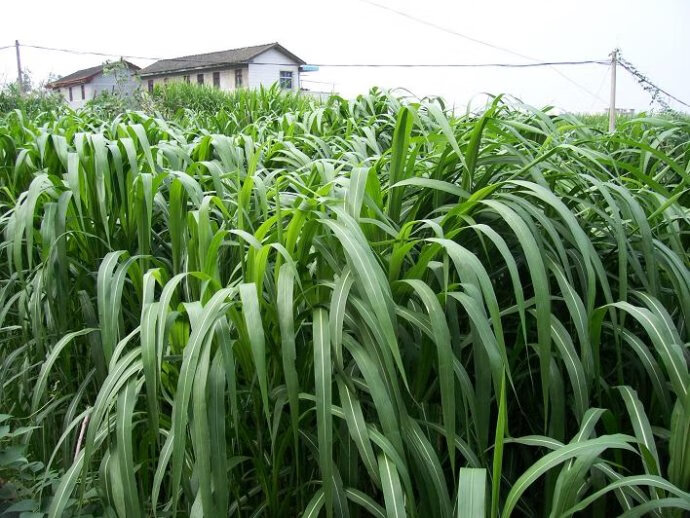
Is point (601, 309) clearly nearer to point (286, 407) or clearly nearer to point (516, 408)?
point (516, 408)

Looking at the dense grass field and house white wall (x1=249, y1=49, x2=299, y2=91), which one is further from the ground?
house white wall (x1=249, y1=49, x2=299, y2=91)

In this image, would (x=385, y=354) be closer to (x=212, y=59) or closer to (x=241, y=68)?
(x=241, y=68)

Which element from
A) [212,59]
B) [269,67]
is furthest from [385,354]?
[212,59]

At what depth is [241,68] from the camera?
95.1ft

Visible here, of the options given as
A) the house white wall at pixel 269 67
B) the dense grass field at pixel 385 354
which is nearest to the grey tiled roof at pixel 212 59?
the house white wall at pixel 269 67

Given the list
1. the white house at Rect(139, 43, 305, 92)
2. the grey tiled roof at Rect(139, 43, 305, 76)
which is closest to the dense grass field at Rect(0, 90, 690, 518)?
the white house at Rect(139, 43, 305, 92)

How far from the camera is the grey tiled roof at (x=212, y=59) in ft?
97.3

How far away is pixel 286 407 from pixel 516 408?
1.25 feet

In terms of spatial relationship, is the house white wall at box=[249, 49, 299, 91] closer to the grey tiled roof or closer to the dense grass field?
the grey tiled roof

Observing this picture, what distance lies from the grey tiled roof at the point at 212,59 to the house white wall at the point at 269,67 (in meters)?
0.23

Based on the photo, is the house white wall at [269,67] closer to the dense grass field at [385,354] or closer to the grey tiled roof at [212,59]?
the grey tiled roof at [212,59]

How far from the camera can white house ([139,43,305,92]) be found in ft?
95.0

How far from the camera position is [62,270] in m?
1.21

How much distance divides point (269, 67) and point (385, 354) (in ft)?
101
